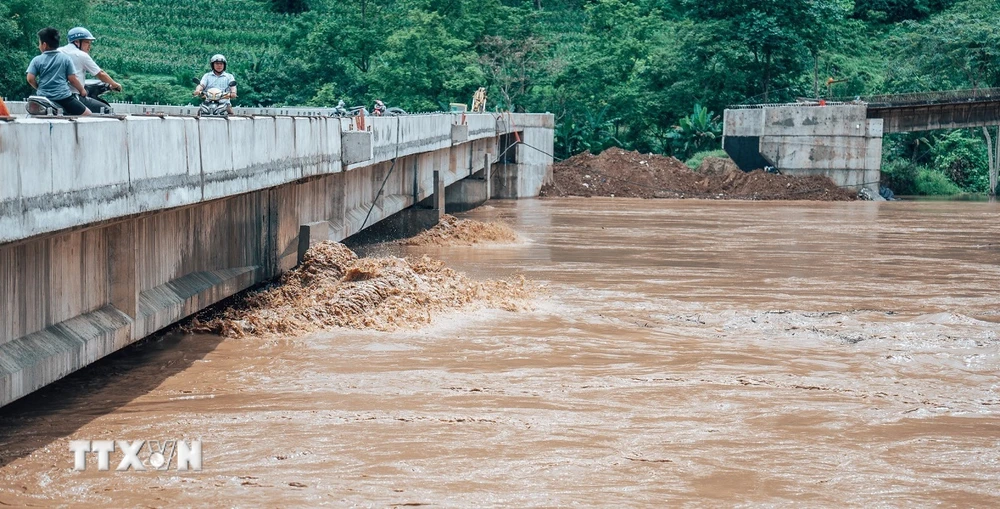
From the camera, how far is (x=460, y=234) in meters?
25.3

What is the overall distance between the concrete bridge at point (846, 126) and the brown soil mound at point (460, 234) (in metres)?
22.0

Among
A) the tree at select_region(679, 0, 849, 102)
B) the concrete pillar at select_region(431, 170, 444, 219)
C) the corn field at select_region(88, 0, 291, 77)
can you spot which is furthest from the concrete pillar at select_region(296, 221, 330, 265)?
the corn field at select_region(88, 0, 291, 77)

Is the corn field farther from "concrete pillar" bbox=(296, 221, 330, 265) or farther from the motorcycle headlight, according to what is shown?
the motorcycle headlight

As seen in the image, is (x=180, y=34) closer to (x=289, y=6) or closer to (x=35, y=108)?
(x=289, y=6)

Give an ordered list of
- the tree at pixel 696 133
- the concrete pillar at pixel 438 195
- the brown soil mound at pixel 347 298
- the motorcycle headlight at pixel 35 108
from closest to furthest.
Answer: the motorcycle headlight at pixel 35 108
the brown soil mound at pixel 347 298
the concrete pillar at pixel 438 195
the tree at pixel 696 133

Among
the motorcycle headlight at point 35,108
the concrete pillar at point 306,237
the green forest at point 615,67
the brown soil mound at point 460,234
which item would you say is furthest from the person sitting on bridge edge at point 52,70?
the green forest at point 615,67

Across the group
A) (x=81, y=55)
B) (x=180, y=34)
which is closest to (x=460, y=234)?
(x=81, y=55)

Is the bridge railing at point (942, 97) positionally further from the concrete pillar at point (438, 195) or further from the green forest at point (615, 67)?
the concrete pillar at point (438, 195)

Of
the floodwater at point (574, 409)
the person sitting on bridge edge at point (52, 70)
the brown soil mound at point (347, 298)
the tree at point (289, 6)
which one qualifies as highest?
the tree at point (289, 6)

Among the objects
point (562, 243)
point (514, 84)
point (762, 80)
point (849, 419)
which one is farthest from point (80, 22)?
point (849, 419)

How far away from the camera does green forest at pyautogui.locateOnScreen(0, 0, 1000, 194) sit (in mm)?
51094

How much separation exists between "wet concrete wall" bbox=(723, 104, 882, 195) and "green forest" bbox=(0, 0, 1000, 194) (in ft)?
15.2

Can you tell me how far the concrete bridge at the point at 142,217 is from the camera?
7.86 m

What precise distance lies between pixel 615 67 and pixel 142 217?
48.7 meters
